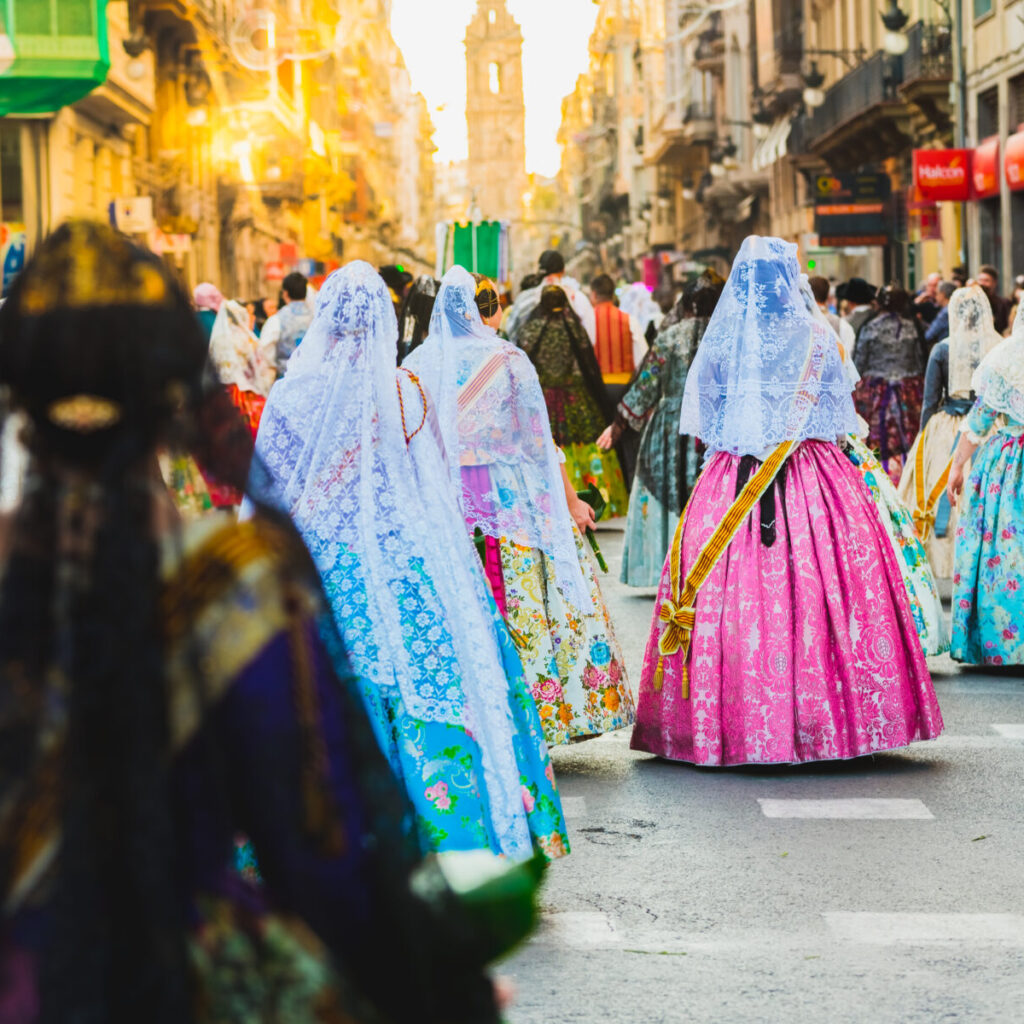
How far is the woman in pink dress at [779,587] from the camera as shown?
23.7 ft

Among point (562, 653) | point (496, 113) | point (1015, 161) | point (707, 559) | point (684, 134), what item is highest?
point (496, 113)

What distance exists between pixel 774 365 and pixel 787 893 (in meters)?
2.44

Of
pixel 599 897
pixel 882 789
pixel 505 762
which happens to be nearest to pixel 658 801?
pixel 882 789

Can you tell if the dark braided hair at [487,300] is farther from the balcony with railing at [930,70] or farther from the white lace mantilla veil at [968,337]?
the balcony with railing at [930,70]

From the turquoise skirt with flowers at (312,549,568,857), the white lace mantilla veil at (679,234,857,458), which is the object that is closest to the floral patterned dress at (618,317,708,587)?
the white lace mantilla veil at (679,234,857,458)

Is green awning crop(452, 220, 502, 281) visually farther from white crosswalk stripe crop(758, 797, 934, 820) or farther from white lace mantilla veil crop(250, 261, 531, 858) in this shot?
white lace mantilla veil crop(250, 261, 531, 858)

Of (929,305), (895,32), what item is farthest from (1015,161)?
(929,305)

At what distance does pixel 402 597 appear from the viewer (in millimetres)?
5348

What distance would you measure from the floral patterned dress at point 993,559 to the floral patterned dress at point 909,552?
6.6 inches

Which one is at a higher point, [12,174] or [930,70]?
[930,70]

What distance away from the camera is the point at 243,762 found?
6.54 ft

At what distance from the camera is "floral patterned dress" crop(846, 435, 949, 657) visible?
27.8 feet

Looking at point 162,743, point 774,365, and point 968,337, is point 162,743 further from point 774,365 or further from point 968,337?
point 968,337

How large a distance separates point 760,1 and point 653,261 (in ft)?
77.5
